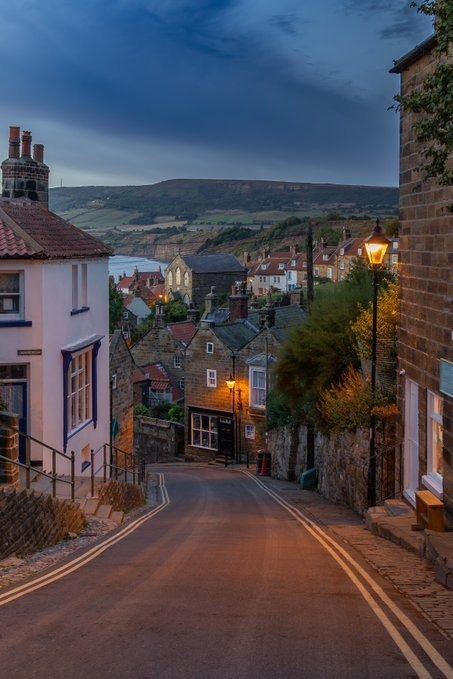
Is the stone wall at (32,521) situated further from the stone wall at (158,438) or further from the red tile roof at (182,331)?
the red tile roof at (182,331)

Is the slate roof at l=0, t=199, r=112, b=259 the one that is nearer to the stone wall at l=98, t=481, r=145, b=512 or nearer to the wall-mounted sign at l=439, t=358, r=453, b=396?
the stone wall at l=98, t=481, r=145, b=512

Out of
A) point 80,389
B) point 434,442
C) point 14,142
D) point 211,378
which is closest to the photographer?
point 434,442

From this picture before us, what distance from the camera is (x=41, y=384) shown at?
67.5 feet

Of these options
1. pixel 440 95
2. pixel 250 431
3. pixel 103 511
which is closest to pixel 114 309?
pixel 250 431

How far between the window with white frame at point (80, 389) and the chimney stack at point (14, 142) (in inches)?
253

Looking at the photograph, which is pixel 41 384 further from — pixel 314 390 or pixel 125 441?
pixel 125 441

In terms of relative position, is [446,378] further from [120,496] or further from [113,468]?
[113,468]

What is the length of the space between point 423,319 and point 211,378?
34.5 metres

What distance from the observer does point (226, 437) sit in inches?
1885

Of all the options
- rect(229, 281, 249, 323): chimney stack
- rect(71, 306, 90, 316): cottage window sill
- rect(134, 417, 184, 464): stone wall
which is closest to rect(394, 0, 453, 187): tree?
rect(71, 306, 90, 316): cottage window sill

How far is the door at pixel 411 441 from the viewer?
15.5m

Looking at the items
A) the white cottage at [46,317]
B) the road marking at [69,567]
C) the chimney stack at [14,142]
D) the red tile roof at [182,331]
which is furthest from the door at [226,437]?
the road marking at [69,567]

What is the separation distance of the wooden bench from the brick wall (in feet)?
0.58

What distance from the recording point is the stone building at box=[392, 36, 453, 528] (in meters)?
13.0
